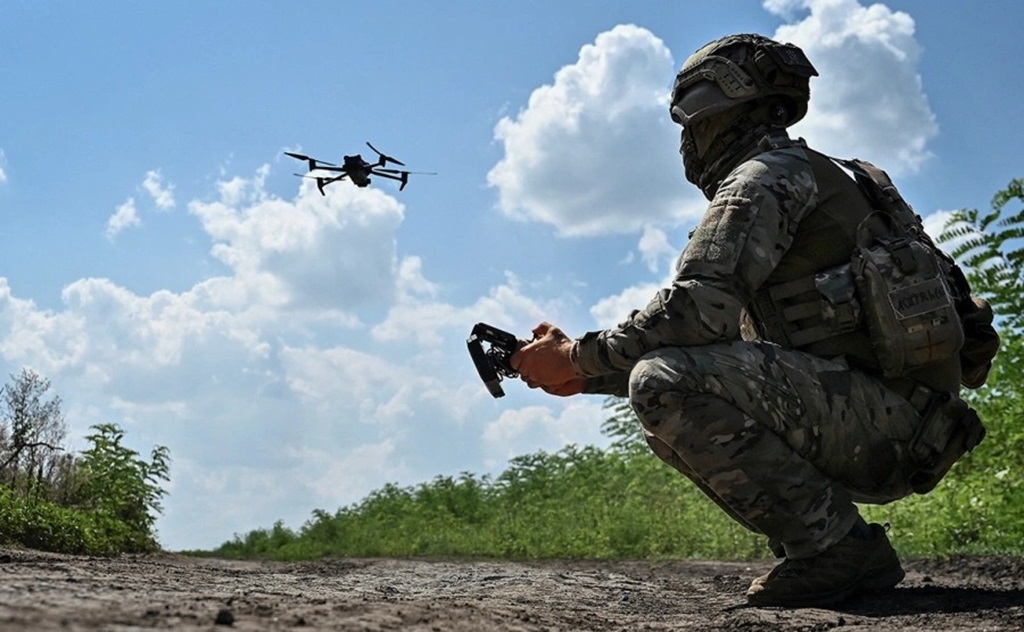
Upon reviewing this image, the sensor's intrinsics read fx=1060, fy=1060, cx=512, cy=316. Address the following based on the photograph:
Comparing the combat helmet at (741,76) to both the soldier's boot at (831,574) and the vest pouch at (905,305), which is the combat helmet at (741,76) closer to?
the vest pouch at (905,305)

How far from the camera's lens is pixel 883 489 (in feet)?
12.8

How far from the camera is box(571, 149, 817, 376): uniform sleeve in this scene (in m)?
3.58

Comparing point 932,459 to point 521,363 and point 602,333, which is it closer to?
point 602,333

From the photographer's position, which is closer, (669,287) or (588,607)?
(669,287)

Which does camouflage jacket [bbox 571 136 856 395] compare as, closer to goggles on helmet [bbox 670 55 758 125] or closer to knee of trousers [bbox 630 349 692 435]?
knee of trousers [bbox 630 349 692 435]

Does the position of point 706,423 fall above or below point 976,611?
above

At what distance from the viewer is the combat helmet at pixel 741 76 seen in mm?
3998

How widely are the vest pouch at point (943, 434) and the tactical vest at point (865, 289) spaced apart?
0.11 m

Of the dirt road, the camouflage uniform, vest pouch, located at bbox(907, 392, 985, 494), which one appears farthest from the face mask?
the dirt road

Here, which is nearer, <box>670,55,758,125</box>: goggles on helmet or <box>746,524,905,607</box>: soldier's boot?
<box>746,524,905,607</box>: soldier's boot

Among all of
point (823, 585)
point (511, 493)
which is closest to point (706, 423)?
point (823, 585)

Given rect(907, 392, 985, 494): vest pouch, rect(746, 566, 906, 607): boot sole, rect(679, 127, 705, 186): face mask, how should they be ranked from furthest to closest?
1. rect(679, 127, 705, 186): face mask
2. rect(907, 392, 985, 494): vest pouch
3. rect(746, 566, 906, 607): boot sole

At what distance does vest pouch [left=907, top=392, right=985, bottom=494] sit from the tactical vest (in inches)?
4.2

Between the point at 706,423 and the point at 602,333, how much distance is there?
53cm
